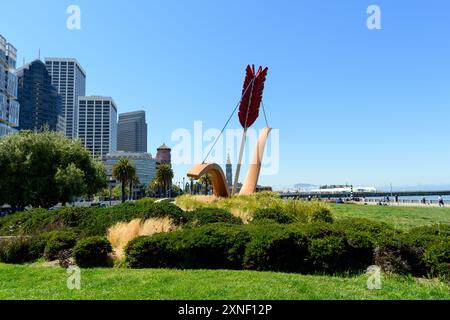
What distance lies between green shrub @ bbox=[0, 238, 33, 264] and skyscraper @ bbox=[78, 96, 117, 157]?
188 m

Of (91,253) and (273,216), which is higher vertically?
(273,216)

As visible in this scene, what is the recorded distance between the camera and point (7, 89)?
72.7 metres

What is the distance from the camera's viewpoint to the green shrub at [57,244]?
8.62 meters

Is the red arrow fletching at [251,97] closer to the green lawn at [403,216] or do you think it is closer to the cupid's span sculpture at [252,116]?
the cupid's span sculpture at [252,116]

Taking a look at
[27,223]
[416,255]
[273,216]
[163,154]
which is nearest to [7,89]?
Answer: [27,223]

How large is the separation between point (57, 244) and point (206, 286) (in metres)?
4.85

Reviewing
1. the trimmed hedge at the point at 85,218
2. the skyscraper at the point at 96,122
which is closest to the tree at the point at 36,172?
the trimmed hedge at the point at 85,218

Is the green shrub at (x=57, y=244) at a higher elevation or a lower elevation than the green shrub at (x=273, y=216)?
lower

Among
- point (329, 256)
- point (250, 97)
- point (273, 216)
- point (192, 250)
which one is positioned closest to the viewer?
point (329, 256)

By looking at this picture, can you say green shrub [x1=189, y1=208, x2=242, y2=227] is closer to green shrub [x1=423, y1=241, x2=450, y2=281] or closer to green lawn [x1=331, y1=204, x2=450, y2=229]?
green shrub [x1=423, y1=241, x2=450, y2=281]

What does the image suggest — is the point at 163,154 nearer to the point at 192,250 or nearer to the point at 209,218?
the point at 209,218

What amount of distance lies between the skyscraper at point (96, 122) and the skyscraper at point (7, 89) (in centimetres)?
11277

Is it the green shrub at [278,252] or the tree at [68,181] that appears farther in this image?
the tree at [68,181]

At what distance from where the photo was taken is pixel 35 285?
6242 millimetres
